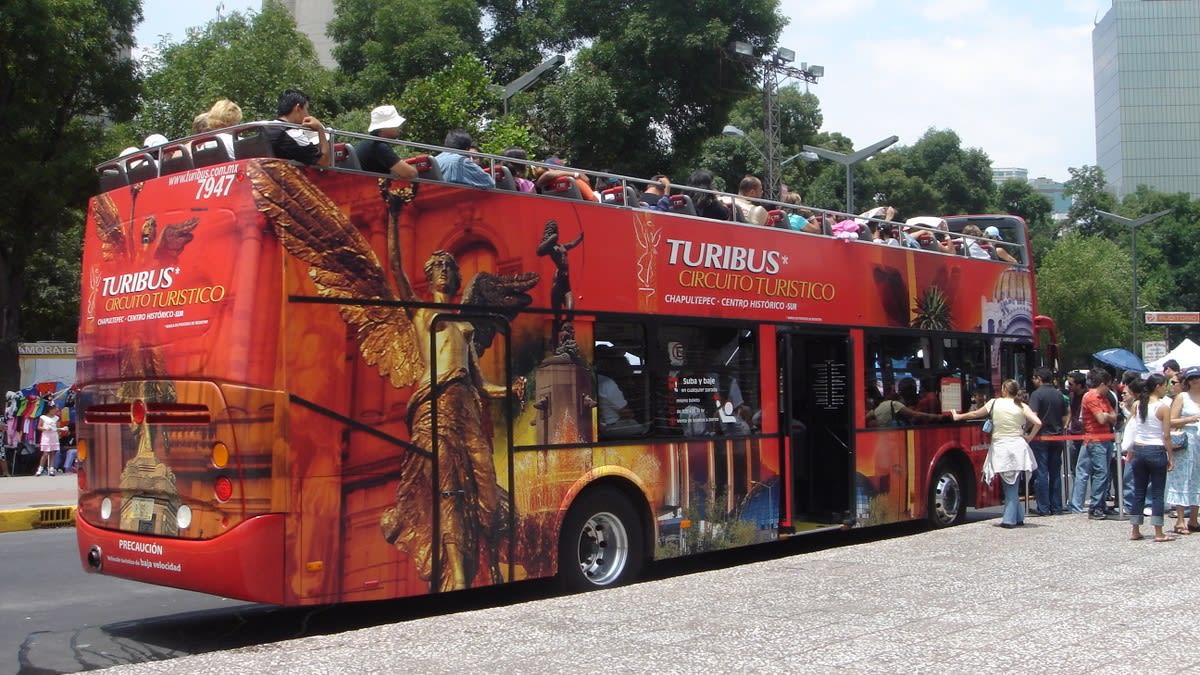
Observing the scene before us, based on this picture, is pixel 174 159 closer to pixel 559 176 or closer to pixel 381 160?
pixel 381 160

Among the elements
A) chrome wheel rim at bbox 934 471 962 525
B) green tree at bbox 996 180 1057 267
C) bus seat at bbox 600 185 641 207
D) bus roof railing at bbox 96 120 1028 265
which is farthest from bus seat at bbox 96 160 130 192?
green tree at bbox 996 180 1057 267

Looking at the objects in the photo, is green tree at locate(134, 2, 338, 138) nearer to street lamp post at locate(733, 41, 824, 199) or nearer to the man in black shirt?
street lamp post at locate(733, 41, 824, 199)

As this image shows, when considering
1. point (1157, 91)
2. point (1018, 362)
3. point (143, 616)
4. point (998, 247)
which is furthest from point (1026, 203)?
point (1157, 91)

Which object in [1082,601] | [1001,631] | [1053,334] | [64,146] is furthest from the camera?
[64,146]

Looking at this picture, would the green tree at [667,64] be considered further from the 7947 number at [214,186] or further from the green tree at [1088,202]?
the green tree at [1088,202]

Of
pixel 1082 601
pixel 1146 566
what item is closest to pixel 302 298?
pixel 1082 601

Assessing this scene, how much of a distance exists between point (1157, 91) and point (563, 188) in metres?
148

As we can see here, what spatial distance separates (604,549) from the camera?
9273 millimetres

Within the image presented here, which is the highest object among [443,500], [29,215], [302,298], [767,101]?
[767,101]

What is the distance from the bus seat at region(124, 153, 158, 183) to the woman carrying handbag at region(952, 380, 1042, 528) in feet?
29.4

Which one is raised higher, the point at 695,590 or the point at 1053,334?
the point at 1053,334

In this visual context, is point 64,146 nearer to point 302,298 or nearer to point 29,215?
point 29,215

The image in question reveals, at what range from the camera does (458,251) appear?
320 inches

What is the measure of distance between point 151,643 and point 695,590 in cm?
377
